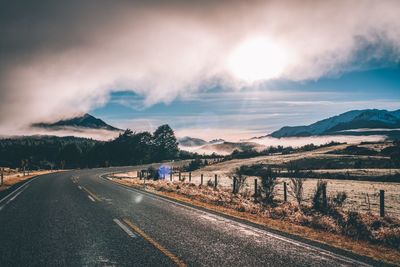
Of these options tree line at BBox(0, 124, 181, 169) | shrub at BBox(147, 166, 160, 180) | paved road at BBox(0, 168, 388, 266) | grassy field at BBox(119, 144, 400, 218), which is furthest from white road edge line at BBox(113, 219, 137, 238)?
tree line at BBox(0, 124, 181, 169)

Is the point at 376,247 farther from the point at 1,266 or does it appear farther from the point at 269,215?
the point at 1,266

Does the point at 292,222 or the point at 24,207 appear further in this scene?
the point at 24,207

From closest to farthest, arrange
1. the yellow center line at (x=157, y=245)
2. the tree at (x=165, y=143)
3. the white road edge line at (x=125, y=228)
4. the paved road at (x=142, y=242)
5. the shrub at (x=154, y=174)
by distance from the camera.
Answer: the yellow center line at (x=157, y=245)
the paved road at (x=142, y=242)
the white road edge line at (x=125, y=228)
the shrub at (x=154, y=174)
the tree at (x=165, y=143)

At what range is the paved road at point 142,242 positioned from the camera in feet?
21.7

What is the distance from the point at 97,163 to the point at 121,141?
11668mm

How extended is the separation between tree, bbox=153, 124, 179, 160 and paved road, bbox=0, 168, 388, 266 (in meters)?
115

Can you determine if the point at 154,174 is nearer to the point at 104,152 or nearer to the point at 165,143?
the point at 104,152

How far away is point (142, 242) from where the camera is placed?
315 inches

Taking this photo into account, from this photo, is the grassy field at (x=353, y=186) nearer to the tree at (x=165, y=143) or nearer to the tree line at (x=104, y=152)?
the tree line at (x=104, y=152)

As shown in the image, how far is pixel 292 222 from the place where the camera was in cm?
1265

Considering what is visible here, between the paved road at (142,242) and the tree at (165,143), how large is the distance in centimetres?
11512

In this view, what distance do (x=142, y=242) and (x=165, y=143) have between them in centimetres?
12245

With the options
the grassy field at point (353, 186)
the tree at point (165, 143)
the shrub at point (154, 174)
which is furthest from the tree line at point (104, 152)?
the shrub at point (154, 174)

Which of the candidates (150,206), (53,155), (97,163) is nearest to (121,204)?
(150,206)
